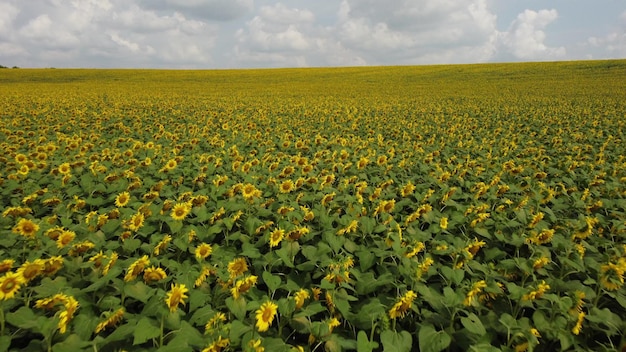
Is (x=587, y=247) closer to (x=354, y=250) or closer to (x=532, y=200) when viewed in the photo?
(x=532, y=200)

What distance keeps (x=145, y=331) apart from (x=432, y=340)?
1.66 m

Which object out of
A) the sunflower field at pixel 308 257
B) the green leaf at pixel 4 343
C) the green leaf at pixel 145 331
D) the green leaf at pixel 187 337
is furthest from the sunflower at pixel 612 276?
the green leaf at pixel 4 343

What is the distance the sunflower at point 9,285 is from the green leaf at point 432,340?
2.48 meters

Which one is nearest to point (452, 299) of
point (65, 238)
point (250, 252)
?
point (250, 252)

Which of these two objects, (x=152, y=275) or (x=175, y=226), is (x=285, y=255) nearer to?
(x=152, y=275)

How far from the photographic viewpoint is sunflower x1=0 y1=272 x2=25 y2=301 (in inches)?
82.4

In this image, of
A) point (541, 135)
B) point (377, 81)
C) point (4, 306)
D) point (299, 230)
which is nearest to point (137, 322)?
point (4, 306)

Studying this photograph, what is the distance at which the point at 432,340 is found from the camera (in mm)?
2131

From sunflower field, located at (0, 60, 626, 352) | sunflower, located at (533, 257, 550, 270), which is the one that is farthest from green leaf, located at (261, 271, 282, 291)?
sunflower, located at (533, 257, 550, 270)

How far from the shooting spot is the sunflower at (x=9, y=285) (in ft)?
6.87

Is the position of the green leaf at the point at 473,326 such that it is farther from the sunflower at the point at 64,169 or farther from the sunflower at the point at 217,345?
the sunflower at the point at 64,169

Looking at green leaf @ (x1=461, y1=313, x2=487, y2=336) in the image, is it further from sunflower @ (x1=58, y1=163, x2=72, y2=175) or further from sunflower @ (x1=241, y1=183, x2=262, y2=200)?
sunflower @ (x1=58, y1=163, x2=72, y2=175)

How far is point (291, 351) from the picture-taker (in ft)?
6.30

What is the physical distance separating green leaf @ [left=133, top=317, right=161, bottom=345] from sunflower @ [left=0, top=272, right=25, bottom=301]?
87 centimetres
